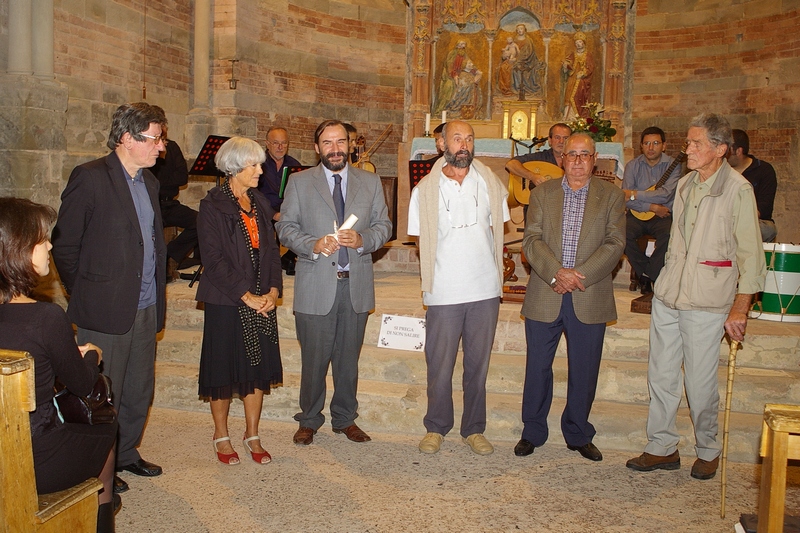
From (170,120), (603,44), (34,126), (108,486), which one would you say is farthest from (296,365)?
(603,44)

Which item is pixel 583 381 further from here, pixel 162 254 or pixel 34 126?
pixel 34 126

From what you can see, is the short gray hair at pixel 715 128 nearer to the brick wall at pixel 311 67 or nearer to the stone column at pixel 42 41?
the stone column at pixel 42 41

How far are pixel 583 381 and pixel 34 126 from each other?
530 centimetres

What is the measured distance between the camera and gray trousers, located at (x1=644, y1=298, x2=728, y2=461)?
4.03 m

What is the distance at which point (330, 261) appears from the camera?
4.43 m

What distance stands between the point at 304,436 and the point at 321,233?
1257 millimetres

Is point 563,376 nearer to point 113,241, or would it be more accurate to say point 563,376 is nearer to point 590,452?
point 590,452

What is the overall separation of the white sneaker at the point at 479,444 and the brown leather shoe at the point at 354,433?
649mm

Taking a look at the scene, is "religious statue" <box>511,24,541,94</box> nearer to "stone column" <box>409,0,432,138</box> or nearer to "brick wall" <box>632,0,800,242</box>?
"stone column" <box>409,0,432,138</box>

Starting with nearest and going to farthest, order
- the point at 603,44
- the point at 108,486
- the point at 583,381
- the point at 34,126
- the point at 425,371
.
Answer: the point at 108,486 < the point at 583,381 < the point at 425,371 < the point at 34,126 < the point at 603,44

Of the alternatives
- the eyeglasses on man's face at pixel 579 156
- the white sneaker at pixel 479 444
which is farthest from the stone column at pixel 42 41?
the white sneaker at pixel 479 444

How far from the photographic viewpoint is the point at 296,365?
18.2 feet

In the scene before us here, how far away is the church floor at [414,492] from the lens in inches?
140

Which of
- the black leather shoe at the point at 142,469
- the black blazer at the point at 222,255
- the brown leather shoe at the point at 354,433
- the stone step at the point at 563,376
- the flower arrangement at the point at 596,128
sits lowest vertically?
the black leather shoe at the point at 142,469
